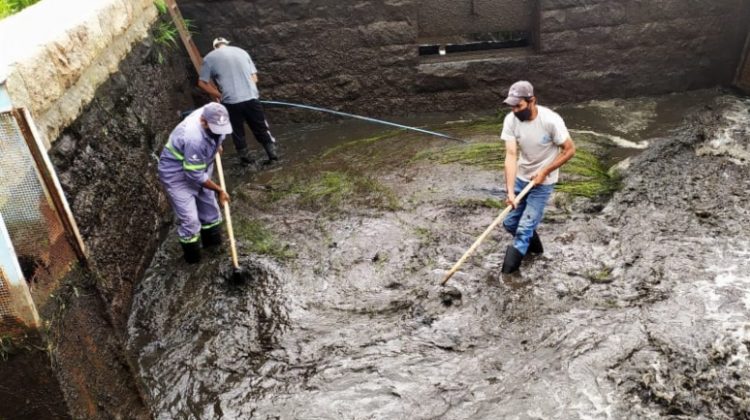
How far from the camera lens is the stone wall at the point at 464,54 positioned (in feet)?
27.7

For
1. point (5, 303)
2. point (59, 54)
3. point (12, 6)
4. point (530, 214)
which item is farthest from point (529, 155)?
point (12, 6)

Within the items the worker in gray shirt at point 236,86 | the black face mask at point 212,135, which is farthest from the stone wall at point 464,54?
the black face mask at point 212,135

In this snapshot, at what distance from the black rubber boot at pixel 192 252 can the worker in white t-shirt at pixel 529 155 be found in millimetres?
3083

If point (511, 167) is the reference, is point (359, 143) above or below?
below

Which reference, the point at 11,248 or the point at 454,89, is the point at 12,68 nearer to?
the point at 11,248

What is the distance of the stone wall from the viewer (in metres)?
8.43

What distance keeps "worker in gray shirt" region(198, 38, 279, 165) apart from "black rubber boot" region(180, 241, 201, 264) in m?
2.29

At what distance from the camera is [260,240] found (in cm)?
638

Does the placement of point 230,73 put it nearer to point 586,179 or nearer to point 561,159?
point 561,159

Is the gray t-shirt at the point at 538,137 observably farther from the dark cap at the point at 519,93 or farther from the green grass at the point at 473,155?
the green grass at the point at 473,155

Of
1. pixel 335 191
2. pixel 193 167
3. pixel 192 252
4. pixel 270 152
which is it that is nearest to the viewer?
pixel 193 167

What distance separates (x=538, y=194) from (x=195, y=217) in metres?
3.31

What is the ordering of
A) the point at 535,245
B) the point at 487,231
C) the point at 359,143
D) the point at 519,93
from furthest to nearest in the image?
the point at 359,143 < the point at 535,245 < the point at 487,231 < the point at 519,93

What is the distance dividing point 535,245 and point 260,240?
9.35ft
